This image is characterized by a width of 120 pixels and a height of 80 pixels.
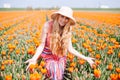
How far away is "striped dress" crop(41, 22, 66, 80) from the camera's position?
3.75 feet

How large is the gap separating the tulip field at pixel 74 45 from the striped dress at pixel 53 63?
1.0 inches

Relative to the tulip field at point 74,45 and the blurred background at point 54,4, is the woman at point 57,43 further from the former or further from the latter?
the blurred background at point 54,4

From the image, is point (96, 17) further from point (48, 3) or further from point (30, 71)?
point (30, 71)

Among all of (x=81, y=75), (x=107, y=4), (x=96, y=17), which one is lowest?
(x=81, y=75)

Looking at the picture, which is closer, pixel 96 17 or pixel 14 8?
pixel 14 8

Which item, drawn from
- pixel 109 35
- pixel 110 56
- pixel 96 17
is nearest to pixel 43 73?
pixel 110 56

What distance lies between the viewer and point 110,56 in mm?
1252

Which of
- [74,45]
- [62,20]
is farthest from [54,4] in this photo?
[62,20]

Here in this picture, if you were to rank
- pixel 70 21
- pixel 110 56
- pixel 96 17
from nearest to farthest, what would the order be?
pixel 70 21 < pixel 110 56 < pixel 96 17

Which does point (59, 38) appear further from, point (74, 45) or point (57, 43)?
point (74, 45)

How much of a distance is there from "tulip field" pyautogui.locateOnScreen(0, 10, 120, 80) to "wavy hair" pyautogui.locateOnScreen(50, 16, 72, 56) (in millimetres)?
48

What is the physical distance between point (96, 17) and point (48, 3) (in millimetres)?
424

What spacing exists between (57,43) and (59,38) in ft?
0.08

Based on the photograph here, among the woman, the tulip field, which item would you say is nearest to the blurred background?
the tulip field
